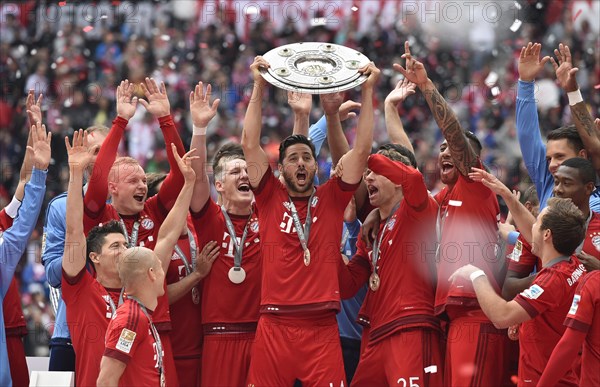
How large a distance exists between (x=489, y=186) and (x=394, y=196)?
2.78ft

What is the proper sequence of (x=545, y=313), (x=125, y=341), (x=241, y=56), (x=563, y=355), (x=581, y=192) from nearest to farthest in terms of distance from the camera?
(x=563, y=355), (x=125, y=341), (x=545, y=313), (x=581, y=192), (x=241, y=56)

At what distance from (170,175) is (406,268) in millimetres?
1734

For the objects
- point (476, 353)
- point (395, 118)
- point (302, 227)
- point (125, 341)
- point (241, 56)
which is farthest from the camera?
point (241, 56)

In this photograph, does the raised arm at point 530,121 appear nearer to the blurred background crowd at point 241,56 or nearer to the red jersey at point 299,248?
the red jersey at point 299,248

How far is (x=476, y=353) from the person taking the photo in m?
5.74

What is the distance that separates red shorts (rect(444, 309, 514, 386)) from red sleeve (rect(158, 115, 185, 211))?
2056mm

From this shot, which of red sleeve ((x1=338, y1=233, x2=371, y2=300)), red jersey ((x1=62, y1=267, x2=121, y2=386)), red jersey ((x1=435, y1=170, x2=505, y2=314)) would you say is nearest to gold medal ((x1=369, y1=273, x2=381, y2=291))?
red sleeve ((x1=338, y1=233, x2=371, y2=300))

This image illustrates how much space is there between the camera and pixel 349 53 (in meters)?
6.23

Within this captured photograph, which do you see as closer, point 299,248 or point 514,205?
point 514,205

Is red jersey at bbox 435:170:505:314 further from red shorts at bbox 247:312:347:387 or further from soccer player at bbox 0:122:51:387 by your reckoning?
soccer player at bbox 0:122:51:387

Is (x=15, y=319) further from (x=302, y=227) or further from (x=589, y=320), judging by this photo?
(x=589, y=320)

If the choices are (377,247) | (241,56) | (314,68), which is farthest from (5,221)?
(241,56)

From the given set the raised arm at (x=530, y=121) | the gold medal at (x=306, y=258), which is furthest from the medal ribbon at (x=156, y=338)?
the raised arm at (x=530, y=121)

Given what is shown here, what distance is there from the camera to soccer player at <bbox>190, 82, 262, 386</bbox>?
626cm
